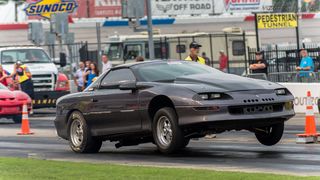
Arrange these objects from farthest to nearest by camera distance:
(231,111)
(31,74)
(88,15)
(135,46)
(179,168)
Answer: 1. (88,15)
2. (135,46)
3. (31,74)
4. (231,111)
5. (179,168)

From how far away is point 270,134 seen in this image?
1442 centimetres

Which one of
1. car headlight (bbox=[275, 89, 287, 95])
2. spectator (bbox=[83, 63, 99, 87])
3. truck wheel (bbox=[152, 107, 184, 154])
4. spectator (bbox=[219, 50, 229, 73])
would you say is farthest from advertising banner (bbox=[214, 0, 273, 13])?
truck wheel (bbox=[152, 107, 184, 154])

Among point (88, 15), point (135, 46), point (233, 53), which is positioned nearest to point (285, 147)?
point (135, 46)

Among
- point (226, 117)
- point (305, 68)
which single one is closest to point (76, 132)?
point (226, 117)

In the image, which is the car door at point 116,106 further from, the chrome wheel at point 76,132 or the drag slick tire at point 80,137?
the chrome wheel at point 76,132

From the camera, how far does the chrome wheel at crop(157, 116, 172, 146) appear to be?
13.7 m

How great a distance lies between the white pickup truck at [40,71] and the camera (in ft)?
99.9

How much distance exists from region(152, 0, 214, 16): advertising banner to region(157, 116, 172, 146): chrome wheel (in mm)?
37253

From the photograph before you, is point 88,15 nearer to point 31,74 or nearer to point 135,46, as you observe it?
point 135,46

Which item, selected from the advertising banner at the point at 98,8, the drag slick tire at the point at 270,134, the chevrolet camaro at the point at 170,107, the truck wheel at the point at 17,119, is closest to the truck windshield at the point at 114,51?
the truck wheel at the point at 17,119

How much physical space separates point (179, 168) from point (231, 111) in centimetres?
178

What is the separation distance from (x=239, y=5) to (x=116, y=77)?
39.4 metres

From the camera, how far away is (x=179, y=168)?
11.8 meters

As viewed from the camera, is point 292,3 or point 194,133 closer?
point 194,133
